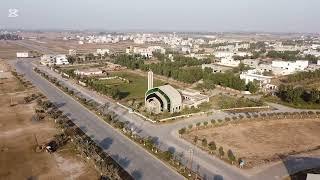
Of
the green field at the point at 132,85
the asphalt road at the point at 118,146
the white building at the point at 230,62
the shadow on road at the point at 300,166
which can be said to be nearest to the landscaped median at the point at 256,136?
the shadow on road at the point at 300,166

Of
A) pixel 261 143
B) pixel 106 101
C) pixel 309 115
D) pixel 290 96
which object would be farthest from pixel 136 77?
pixel 261 143

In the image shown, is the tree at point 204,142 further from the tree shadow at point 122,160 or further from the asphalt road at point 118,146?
the tree shadow at point 122,160

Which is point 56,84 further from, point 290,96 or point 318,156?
point 318,156

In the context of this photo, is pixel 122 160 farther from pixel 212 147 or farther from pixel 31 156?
pixel 212 147

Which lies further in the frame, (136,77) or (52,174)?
(136,77)

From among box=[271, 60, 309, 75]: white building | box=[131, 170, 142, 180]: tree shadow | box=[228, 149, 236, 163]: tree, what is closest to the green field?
box=[228, 149, 236, 163]: tree
